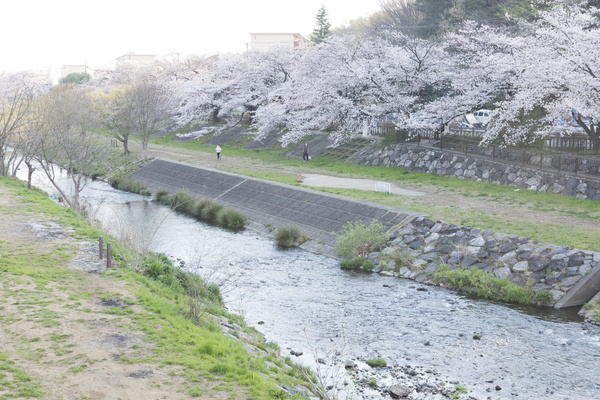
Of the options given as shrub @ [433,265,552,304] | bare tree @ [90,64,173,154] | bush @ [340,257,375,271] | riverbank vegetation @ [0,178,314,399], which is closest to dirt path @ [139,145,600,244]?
shrub @ [433,265,552,304]

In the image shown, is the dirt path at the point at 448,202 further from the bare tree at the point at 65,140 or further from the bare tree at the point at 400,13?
the bare tree at the point at 400,13

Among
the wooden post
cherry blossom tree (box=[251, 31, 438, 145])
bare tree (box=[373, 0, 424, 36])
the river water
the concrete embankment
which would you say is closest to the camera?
the river water

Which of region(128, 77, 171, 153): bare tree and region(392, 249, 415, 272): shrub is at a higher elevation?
region(128, 77, 171, 153): bare tree

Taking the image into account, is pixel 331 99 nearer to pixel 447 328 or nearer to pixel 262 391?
pixel 447 328

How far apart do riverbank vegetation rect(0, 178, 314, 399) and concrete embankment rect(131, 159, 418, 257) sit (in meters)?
10.1

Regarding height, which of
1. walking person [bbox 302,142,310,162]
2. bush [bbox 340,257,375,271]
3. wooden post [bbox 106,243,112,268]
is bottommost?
bush [bbox 340,257,375,271]

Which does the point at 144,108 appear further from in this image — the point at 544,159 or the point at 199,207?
the point at 544,159

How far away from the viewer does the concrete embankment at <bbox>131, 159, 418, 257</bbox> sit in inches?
1000

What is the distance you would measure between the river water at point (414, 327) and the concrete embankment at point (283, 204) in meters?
3.15

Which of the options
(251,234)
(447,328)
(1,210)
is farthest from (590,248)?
(1,210)

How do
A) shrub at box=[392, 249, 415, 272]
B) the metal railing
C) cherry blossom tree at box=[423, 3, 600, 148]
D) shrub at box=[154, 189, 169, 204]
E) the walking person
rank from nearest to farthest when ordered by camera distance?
shrub at box=[392, 249, 415, 272] → cherry blossom tree at box=[423, 3, 600, 148] → the metal railing → shrub at box=[154, 189, 169, 204] → the walking person

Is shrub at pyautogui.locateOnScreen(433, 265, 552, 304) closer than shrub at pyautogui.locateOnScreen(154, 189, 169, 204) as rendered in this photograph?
Yes

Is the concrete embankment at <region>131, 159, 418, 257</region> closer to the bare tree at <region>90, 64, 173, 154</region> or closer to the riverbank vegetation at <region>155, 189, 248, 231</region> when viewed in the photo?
the riverbank vegetation at <region>155, 189, 248, 231</region>

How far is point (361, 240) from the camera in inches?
902
